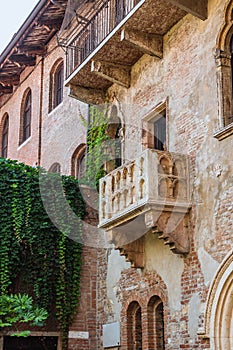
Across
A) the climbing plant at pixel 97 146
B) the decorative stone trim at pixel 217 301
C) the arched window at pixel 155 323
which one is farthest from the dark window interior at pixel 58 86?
the decorative stone trim at pixel 217 301

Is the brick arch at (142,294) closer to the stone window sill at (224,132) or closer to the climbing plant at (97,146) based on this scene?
the climbing plant at (97,146)

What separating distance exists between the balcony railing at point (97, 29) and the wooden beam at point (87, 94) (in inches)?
14.9

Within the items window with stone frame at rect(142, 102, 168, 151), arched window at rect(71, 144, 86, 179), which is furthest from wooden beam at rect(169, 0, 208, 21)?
arched window at rect(71, 144, 86, 179)

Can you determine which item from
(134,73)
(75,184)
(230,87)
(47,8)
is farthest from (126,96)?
(47,8)

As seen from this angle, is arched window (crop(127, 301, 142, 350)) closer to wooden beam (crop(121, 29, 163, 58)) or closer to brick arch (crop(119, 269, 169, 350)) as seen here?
brick arch (crop(119, 269, 169, 350))

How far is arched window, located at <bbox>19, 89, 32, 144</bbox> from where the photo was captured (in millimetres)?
20797

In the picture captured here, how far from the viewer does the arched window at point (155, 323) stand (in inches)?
468

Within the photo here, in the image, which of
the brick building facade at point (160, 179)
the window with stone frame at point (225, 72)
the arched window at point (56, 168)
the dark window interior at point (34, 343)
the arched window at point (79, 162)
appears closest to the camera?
the brick building facade at point (160, 179)

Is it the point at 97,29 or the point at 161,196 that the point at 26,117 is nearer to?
the point at 97,29

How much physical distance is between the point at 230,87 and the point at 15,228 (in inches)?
219

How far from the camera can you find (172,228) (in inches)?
436

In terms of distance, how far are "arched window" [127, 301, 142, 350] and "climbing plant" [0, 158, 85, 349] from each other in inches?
65.8

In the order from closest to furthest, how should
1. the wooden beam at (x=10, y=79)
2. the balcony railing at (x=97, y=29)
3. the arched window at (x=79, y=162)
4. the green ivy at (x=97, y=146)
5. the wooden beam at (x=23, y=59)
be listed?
the balcony railing at (x=97, y=29) < the green ivy at (x=97, y=146) < the arched window at (x=79, y=162) < the wooden beam at (x=23, y=59) < the wooden beam at (x=10, y=79)

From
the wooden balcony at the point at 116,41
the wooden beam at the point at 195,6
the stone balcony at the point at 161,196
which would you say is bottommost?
the stone balcony at the point at 161,196
